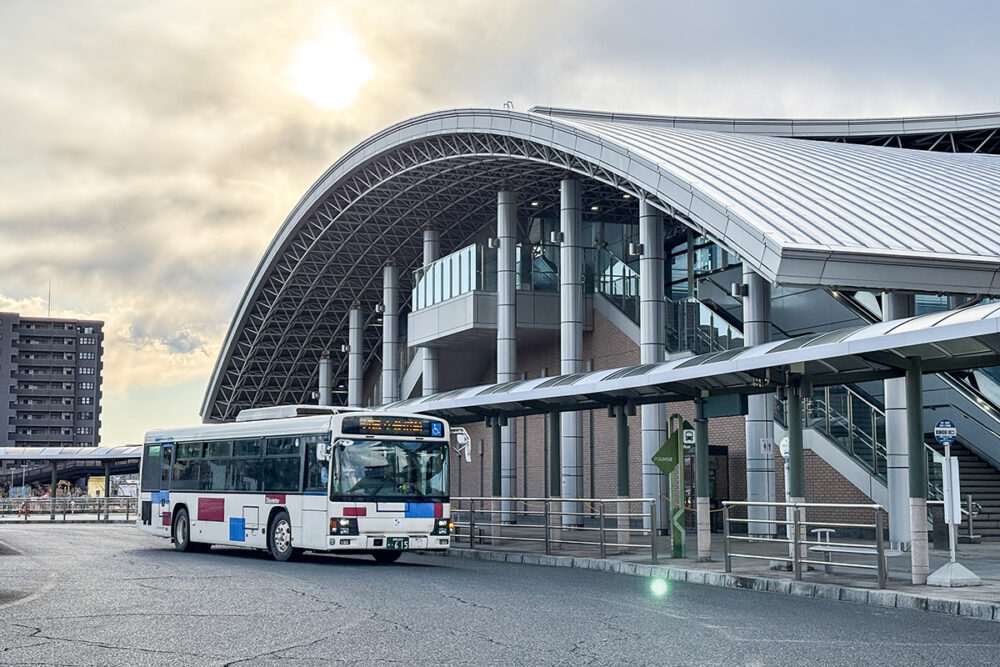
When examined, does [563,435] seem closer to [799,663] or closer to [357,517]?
[357,517]

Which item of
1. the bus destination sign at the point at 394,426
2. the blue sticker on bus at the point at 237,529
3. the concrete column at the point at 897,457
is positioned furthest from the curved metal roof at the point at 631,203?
the blue sticker on bus at the point at 237,529

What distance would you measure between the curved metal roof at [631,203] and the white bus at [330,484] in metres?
8.10

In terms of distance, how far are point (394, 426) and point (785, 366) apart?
7552mm

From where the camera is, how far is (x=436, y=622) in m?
12.1

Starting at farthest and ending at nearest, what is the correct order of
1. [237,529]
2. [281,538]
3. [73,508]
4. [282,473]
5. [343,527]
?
[73,508] < [237,529] < [282,473] < [281,538] < [343,527]

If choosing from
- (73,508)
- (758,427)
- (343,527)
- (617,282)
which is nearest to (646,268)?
(758,427)

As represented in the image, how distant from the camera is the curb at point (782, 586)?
13.4 m

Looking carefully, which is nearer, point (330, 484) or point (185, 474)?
point (330, 484)

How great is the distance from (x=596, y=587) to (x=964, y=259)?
11.8 meters

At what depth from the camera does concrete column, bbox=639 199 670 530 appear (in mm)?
33531

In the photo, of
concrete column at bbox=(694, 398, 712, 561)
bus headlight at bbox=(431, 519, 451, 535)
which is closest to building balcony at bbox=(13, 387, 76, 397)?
bus headlight at bbox=(431, 519, 451, 535)

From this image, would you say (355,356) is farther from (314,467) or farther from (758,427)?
(314,467)

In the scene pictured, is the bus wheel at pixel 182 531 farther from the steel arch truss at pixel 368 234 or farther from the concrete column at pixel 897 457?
the concrete column at pixel 897 457

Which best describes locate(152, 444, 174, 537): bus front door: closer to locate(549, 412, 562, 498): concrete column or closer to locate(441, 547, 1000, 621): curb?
locate(441, 547, 1000, 621): curb
